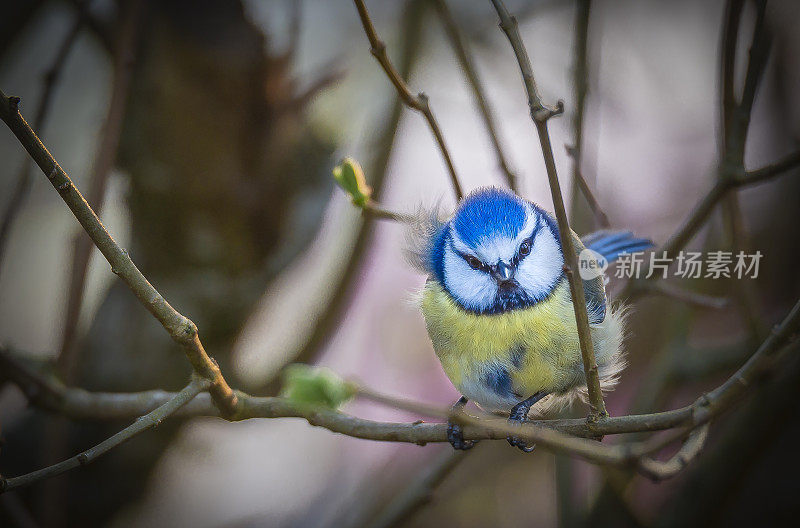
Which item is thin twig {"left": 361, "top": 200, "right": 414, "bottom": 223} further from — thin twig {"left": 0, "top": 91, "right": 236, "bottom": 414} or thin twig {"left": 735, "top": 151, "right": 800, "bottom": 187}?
thin twig {"left": 735, "top": 151, "right": 800, "bottom": 187}

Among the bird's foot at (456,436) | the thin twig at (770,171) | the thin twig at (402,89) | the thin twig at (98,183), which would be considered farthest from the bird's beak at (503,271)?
the thin twig at (98,183)

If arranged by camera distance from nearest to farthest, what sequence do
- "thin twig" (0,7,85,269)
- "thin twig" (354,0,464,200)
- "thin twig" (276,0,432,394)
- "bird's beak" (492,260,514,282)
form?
"thin twig" (354,0,464,200) → "bird's beak" (492,260,514,282) → "thin twig" (0,7,85,269) → "thin twig" (276,0,432,394)

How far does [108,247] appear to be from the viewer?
653 mm

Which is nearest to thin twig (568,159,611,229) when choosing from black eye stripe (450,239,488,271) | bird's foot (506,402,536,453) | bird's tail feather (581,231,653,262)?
bird's tail feather (581,231,653,262)

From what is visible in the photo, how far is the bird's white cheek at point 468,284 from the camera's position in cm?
108

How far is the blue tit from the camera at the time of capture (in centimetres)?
104

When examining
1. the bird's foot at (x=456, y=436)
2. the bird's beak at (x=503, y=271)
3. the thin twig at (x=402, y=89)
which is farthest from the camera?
the bird's beak at (x=503, y=271)

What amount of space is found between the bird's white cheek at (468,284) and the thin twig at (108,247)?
0.45 meters

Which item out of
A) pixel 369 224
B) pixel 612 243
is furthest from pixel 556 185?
pixel 369 224

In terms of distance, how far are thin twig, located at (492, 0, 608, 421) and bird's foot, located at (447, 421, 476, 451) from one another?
0.69 ft

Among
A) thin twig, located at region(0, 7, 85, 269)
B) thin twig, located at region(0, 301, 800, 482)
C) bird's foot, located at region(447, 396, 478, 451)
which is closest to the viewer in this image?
thin twig, located at region(0, 301, 800, 482)

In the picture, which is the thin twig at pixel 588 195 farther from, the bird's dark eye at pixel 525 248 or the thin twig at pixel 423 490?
the thin twig at pixel 423 490

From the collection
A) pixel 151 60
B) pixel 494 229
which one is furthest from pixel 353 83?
pixel 494 229

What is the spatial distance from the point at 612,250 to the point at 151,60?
106 cm
